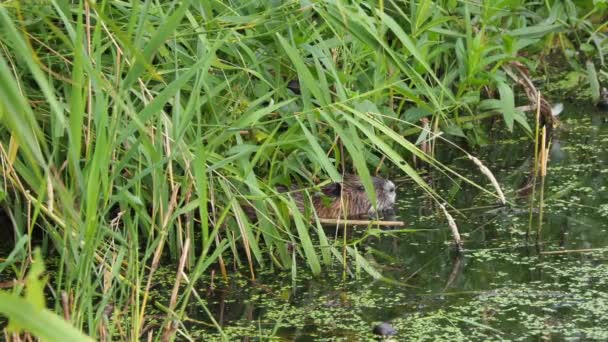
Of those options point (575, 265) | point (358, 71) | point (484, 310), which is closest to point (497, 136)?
point (358, 71)

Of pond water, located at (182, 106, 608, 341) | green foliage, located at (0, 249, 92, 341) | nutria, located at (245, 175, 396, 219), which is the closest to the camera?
green foliage, located at (0, 249, 92, 341)

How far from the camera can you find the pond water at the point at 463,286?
3.68 meters

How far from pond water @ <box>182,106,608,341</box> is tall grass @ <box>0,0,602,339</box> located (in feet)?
0.46

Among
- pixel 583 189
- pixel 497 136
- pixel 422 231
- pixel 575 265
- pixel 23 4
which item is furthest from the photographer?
pixel 497 136

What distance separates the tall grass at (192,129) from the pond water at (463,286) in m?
0.14

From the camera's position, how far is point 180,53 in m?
3.94

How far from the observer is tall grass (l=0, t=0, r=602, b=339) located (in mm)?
3219

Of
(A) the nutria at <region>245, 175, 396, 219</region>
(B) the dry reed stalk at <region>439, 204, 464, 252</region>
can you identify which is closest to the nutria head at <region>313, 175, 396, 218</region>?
(A) the nutria at <region>245, 175, 396, 219</region>

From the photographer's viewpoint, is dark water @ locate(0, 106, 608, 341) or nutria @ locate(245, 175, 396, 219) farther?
nutria @ locate(245, 175, 396, 219)

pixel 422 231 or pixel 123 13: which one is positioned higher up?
pixel 123 13

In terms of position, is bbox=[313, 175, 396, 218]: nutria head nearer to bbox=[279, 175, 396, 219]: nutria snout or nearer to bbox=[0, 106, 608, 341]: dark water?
bbox=[279, 175, 396, 219]: nutria snout

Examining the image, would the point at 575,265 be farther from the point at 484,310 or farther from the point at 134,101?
the point at 134,101

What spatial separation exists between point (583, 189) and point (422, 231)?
73 cm

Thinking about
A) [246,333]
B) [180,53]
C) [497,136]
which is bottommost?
[246,333]
